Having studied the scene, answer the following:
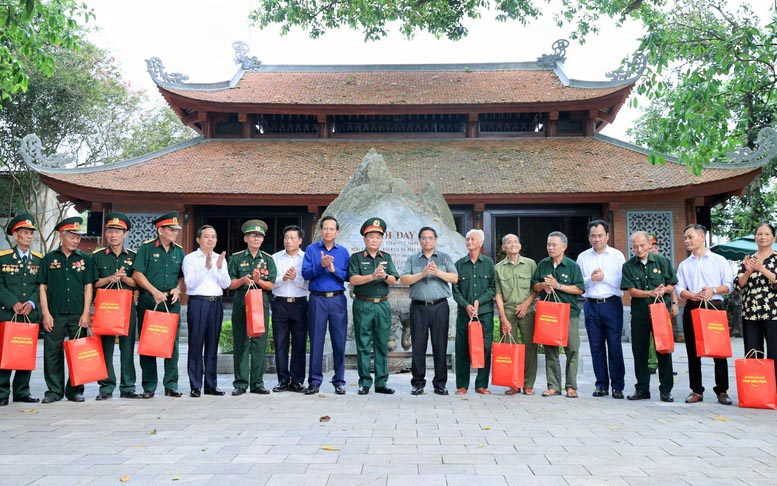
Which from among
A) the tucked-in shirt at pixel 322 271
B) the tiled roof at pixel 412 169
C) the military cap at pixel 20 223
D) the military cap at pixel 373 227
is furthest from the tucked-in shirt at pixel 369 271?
the tiled roof at pixel 412 169

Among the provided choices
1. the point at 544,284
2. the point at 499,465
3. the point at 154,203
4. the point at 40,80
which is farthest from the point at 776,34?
the point at 40,80

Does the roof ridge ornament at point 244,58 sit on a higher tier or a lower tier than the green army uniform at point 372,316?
higher

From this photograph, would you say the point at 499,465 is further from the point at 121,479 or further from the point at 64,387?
the point at 64,387

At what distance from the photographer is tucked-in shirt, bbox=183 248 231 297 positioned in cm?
582

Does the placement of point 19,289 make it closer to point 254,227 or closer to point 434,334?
point 254,227

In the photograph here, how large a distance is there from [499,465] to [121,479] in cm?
203

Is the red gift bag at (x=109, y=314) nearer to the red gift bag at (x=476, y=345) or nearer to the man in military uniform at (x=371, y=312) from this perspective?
the man in military uniform at (x=371, y=312)

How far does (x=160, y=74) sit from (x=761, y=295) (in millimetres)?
16032

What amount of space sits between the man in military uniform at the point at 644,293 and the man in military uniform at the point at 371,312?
2323mm

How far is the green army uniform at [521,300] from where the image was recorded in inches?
236

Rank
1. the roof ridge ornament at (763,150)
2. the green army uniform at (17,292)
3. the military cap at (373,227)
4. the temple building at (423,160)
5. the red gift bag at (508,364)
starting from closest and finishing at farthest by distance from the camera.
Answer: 1. the green army uniform at (17,292)
2. the red gift bag at (508,364)
3. the military cap at (373,227)
4. the roof ridge ornament at (763,150)
5. the temple building at (423,160)

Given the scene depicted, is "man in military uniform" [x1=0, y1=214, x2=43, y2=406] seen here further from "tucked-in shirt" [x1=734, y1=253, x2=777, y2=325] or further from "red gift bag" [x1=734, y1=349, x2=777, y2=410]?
"tucked-in shirt" [x1=734, y1=253, x2=777, y2=325]

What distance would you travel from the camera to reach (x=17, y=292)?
18.2 feet

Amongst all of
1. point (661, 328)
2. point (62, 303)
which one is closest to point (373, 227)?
point (661, 328)
